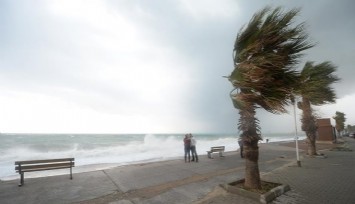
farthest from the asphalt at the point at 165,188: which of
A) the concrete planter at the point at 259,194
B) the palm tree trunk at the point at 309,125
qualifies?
the palm tree trunk at the point at 309,125

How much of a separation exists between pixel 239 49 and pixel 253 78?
4.12 ft

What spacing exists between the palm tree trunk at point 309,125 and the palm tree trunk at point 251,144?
10886 mm

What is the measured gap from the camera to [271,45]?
246 inches

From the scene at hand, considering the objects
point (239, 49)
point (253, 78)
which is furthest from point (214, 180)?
point (239, 49)

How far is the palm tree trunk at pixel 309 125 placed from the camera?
15420mm

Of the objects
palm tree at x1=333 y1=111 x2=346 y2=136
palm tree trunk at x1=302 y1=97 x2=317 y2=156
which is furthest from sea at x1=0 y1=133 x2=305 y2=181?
palm tree at x1=333 y1=111 x2=346 y2=136

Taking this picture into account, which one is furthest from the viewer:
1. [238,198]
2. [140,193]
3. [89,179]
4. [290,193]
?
[89,179]

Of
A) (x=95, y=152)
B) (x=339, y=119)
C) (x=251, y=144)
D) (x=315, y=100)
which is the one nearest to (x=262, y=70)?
(x=251, y=144)

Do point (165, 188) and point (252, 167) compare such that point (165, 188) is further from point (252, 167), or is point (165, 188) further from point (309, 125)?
point (309, 125)

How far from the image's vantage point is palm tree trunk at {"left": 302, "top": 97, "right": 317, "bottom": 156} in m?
15.4

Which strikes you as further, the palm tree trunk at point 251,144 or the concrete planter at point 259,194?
the palm tree trunk at point 251,144

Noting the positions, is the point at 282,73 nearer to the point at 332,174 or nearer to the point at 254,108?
the point at 254,108

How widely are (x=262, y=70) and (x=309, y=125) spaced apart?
12.4 meters

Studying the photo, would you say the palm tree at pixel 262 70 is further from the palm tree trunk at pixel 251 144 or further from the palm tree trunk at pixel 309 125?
the palm tree trunk at pixel 309 125
